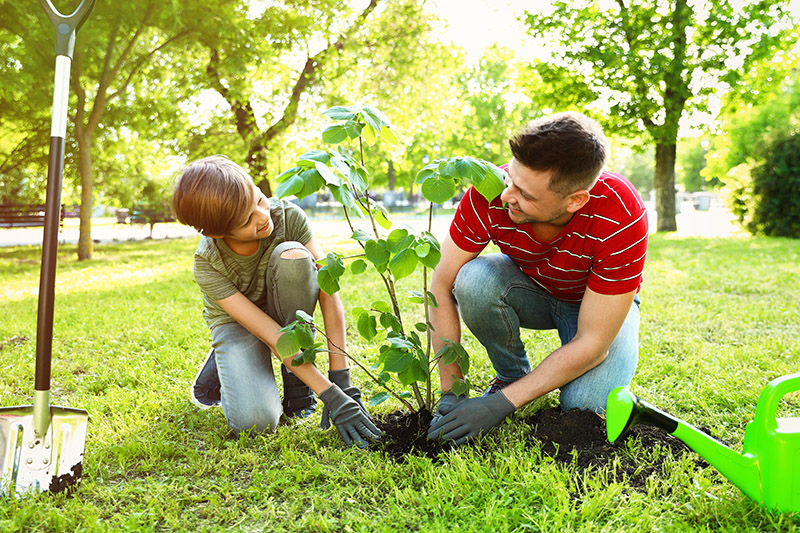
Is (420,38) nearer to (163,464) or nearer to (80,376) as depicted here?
(80,376)

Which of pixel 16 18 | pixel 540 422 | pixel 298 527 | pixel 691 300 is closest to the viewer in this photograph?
pixel 298 527

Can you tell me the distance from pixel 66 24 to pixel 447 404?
186 centimetres

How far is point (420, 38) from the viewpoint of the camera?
40.8 feet

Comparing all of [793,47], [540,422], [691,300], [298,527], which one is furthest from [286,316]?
[793,47]

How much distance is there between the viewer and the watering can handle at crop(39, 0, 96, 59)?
198 cm

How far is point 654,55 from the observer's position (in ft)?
39.7

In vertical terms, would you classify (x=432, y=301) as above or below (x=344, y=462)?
above

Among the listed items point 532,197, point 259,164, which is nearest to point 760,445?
point 532,197

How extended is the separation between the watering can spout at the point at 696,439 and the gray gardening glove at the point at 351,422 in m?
0.86

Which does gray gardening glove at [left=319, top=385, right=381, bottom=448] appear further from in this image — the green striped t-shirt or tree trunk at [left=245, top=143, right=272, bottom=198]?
tree trunk at [left=245, top=143, right=272, bottom=198]

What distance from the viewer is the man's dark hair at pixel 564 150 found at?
1.88 meters

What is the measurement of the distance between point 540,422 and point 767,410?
903 mm

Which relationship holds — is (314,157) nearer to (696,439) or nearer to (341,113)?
(341,113)

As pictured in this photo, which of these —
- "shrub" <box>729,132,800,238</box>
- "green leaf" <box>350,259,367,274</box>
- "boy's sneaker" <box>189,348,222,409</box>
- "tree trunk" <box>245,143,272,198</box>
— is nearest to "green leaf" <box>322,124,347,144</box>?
"green leaf" <box>350,259,367,274</box>
